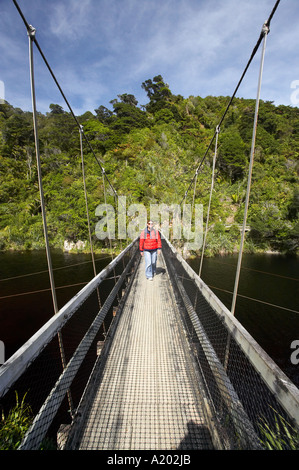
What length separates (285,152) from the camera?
31.2 m

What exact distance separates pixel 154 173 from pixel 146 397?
2255 cm

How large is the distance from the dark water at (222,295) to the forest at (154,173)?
9.86 feet

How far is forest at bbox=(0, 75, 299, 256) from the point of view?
19531mm

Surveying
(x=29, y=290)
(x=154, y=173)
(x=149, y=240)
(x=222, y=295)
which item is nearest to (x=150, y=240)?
(x=149, y=240)

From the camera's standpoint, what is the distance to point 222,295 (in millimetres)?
10484

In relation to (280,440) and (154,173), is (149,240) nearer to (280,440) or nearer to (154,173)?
(280,440)

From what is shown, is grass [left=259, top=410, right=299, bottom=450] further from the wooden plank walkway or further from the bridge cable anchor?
the bridge cable anchor

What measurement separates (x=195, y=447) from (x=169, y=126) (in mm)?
34907

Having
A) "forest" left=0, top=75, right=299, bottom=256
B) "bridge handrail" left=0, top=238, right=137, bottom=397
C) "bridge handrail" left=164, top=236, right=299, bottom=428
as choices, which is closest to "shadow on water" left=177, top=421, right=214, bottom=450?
"bridge handrail" left=164, top=236, right=299, bottom=428

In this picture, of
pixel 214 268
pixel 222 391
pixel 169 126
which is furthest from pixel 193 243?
pixel 169 126

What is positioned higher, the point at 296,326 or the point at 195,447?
the point at 195,447

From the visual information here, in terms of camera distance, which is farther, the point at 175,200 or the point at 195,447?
the point at 175,200

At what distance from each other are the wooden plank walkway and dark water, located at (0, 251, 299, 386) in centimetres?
260

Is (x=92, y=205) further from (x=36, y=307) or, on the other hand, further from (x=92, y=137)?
(x=92, y=137)
